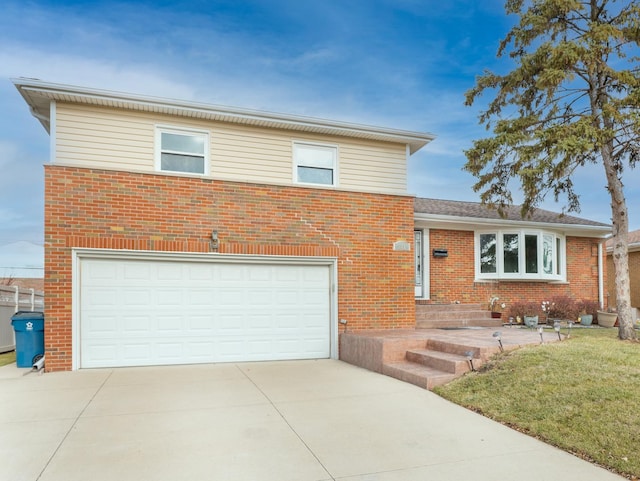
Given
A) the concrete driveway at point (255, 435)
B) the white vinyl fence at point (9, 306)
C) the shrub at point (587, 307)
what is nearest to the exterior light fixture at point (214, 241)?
the concrete driveway at point (255, 435)

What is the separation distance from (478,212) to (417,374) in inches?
336

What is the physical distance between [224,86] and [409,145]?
238 inches

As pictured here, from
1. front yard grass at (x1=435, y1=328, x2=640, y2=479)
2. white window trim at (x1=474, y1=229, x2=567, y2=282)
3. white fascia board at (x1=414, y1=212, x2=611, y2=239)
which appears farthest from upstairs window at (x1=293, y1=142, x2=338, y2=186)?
white window trim at (x1=474, y1=229, x2=567, y2=282)

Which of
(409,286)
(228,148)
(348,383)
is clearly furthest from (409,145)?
(348,383)

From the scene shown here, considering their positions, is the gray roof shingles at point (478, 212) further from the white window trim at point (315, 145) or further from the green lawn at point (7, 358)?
the green lawn at point (7, 358)

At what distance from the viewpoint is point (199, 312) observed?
9.05 metres

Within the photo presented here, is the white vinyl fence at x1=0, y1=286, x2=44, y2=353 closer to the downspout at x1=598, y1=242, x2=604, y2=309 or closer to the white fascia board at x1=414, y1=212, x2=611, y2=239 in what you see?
the white fascia board at x1=414, y1=212, x2=611, y2=239

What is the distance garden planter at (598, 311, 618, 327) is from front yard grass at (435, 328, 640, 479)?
22.0 ft

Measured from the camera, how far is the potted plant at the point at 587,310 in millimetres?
13266

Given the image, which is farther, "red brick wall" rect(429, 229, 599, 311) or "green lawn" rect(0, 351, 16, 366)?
"red brick wall" rect(429, 229, 599, 311)

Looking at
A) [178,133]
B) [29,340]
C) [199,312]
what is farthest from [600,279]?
[29,340]

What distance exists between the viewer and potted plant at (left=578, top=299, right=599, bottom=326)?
1327 cm

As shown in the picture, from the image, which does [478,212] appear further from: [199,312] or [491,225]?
[199,312]

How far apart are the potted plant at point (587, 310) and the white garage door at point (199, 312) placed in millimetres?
8570
